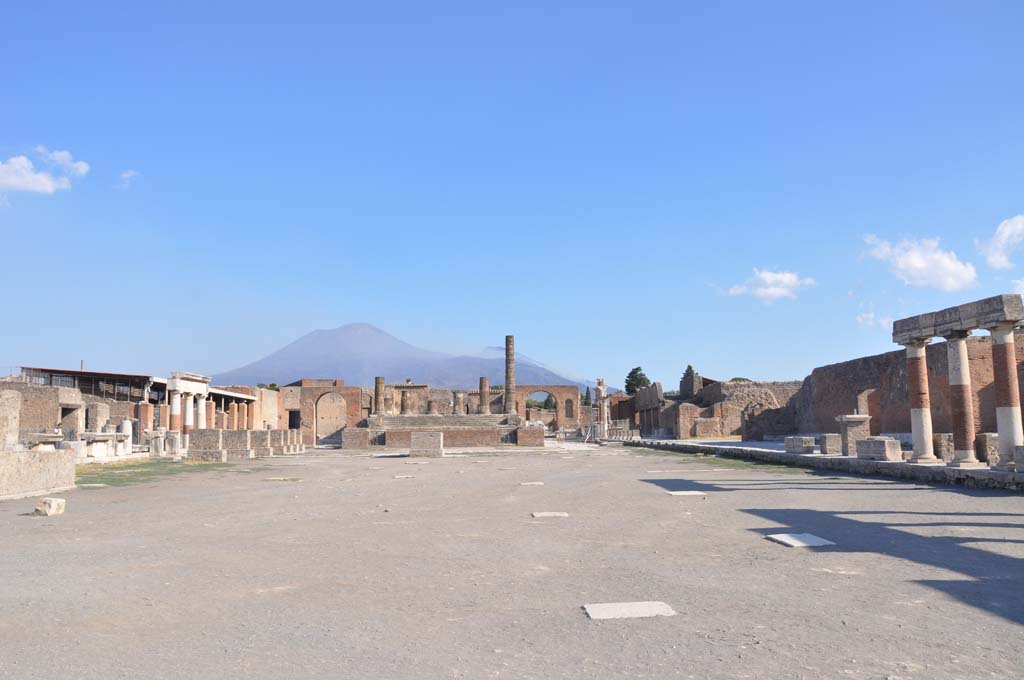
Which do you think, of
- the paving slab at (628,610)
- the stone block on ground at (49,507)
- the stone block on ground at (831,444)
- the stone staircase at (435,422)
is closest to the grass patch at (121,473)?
the stone block on ground at (49,507)

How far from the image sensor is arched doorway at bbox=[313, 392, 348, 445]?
60219mm

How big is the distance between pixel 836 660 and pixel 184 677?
3128 mm

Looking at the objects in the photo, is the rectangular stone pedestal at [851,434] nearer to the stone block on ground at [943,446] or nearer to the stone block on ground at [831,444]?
the stone block on ground at [831,444]

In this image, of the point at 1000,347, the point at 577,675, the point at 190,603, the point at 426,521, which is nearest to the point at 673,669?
the point at 577,675

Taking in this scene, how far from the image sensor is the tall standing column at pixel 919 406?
15.8 metres

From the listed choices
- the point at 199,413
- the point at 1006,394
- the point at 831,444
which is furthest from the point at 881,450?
the point at 199,413

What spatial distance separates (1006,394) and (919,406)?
2.64 metres

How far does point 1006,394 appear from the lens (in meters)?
13.9

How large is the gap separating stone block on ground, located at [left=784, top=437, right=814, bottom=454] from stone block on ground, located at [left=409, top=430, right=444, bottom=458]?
42.3 feet

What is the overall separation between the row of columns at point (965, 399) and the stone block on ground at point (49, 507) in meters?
15.1

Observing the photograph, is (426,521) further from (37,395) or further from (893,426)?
(37,395)

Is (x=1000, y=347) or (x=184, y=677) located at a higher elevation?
(x=1000, y=347)

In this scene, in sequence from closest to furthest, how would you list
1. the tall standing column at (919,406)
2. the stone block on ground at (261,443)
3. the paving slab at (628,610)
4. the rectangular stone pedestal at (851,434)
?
the paving slab at (628,610) < the tall standing column at (919,406) < the rectangular stone pedestal at (851,434) < the stone block on ground at (261,443)

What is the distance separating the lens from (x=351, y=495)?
1255 cm
